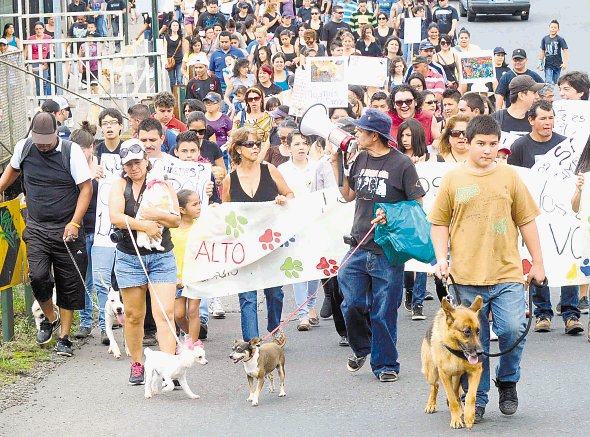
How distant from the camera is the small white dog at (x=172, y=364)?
895 centimetres

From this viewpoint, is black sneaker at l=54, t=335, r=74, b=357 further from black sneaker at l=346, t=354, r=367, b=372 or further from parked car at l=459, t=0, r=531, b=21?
parked car at l=459, t=0, r=531, b=21

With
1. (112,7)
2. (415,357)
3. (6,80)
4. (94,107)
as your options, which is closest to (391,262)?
(415,357)

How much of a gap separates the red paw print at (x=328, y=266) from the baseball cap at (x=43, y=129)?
98.1 inches

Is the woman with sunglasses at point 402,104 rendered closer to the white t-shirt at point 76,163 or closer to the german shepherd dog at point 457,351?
the white t-shirt at point 76,163

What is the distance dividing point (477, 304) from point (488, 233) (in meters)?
0.45

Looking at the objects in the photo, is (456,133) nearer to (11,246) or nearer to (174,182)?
(174,182)

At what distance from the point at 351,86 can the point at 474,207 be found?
8801 millimetres

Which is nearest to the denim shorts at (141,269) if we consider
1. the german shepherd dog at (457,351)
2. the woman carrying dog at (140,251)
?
the woman carrying dog at (140,251)

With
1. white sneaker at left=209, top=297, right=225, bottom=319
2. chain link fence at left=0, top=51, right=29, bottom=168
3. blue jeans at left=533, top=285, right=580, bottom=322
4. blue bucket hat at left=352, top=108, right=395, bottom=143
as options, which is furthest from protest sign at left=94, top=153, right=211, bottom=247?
chain link fence at left=0, top=51, right=29, bottom=168

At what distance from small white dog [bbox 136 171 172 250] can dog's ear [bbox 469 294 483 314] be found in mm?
2671

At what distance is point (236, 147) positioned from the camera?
398 inches

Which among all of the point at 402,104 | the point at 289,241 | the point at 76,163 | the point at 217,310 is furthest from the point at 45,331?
the point at 402,104

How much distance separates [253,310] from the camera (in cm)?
1002

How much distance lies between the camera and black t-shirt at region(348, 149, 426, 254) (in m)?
9.06
